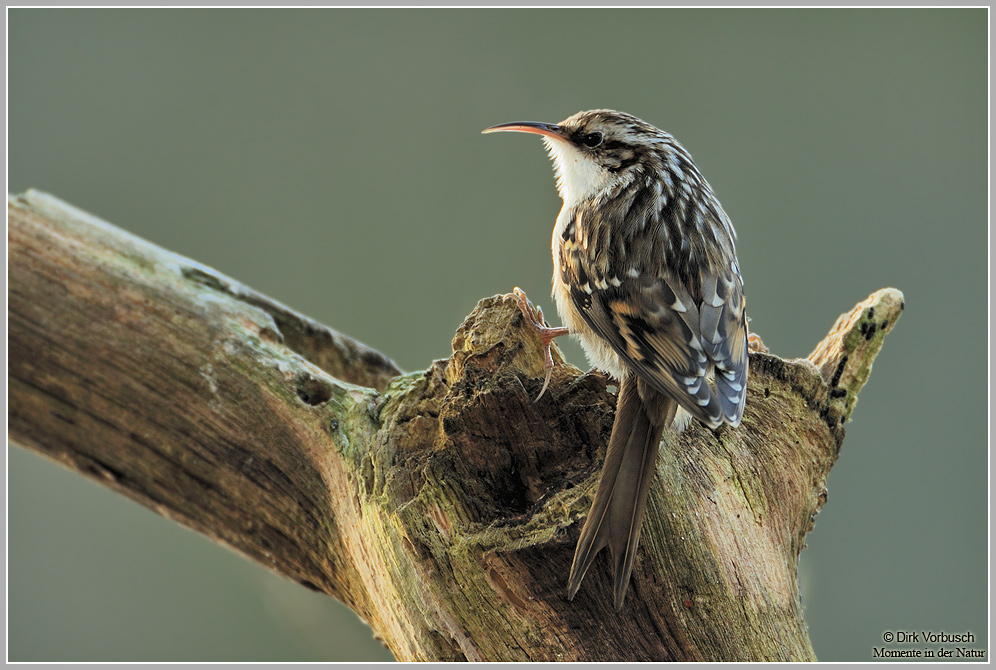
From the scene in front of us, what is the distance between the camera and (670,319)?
60.6 inches

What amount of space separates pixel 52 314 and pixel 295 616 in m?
1.21

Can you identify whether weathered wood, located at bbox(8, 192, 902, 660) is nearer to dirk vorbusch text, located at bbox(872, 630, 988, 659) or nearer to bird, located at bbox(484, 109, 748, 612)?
bird, located at bbox(484, 109, 748, 612)

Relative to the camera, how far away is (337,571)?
5.52 feet

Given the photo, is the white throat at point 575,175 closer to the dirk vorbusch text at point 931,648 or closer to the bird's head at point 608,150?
the bird's head at point 608,150

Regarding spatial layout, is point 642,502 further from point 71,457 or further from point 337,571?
point 71,457

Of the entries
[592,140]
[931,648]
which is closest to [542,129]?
[592,140]

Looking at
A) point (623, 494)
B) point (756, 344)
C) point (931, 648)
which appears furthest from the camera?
point (756, 344)

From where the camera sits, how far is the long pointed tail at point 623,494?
1284 millimetres

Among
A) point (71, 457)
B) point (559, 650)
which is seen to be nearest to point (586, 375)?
point (559, 650)

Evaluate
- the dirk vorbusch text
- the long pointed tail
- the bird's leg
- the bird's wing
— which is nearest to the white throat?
the bird's wing

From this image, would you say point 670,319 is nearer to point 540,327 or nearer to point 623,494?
point 540,327

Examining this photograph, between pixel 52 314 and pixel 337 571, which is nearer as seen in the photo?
pixel 337 571

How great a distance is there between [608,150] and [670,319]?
0.61 metres

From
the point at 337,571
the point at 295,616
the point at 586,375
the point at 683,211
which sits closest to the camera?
the point at 586,375
